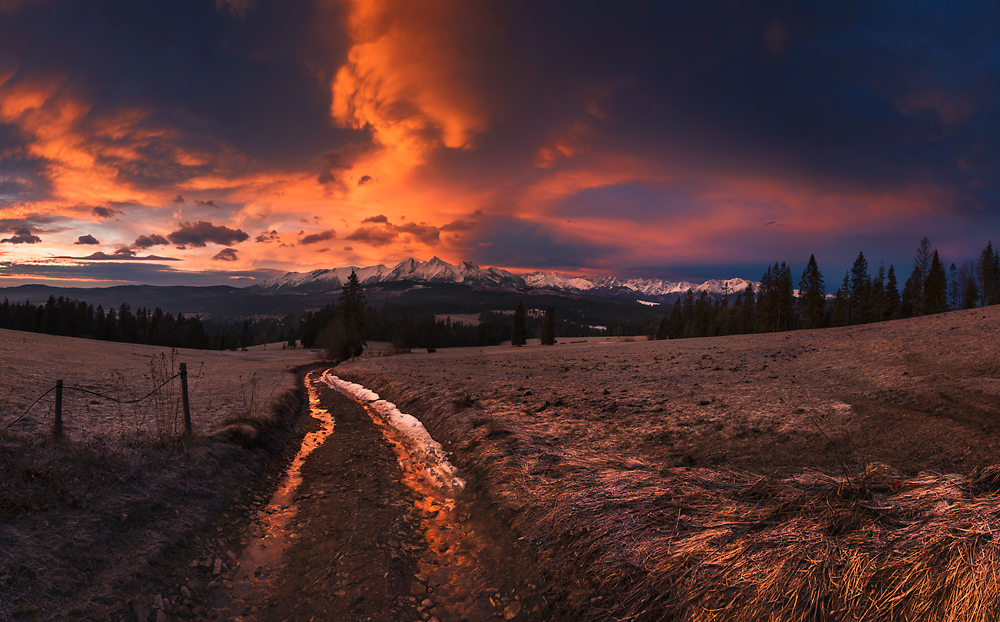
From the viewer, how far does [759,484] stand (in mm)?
6391

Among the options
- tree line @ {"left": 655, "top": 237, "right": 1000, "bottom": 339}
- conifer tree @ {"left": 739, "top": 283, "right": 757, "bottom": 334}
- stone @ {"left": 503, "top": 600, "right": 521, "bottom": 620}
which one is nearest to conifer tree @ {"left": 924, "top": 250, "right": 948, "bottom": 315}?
tree line @ {"left": 655, "top": 237, "right": 1000, "bottom": 339}

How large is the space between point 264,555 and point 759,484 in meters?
8.63

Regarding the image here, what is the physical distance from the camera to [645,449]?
11219mm

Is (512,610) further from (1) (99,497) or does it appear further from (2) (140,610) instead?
(1) (99,497)

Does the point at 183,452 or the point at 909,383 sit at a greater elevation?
→ the point at 909,383

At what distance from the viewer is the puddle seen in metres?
6.09

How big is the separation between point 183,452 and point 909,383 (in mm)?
23619

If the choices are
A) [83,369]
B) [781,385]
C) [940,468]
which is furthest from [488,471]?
[83,369]

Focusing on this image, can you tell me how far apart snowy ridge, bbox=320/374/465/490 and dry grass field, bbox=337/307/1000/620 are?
469mm

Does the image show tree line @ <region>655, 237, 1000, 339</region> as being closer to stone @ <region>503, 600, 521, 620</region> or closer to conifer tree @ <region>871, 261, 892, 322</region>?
conifer tree @ <region>871, 261, 892, 322</region>

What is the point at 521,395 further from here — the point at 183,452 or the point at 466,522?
the point at 183,452

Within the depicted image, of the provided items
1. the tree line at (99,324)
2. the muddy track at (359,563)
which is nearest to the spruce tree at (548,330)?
the muddy track at (359,563)

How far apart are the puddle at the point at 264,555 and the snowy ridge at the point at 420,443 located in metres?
3.53

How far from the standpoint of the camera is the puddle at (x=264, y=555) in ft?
20.0
